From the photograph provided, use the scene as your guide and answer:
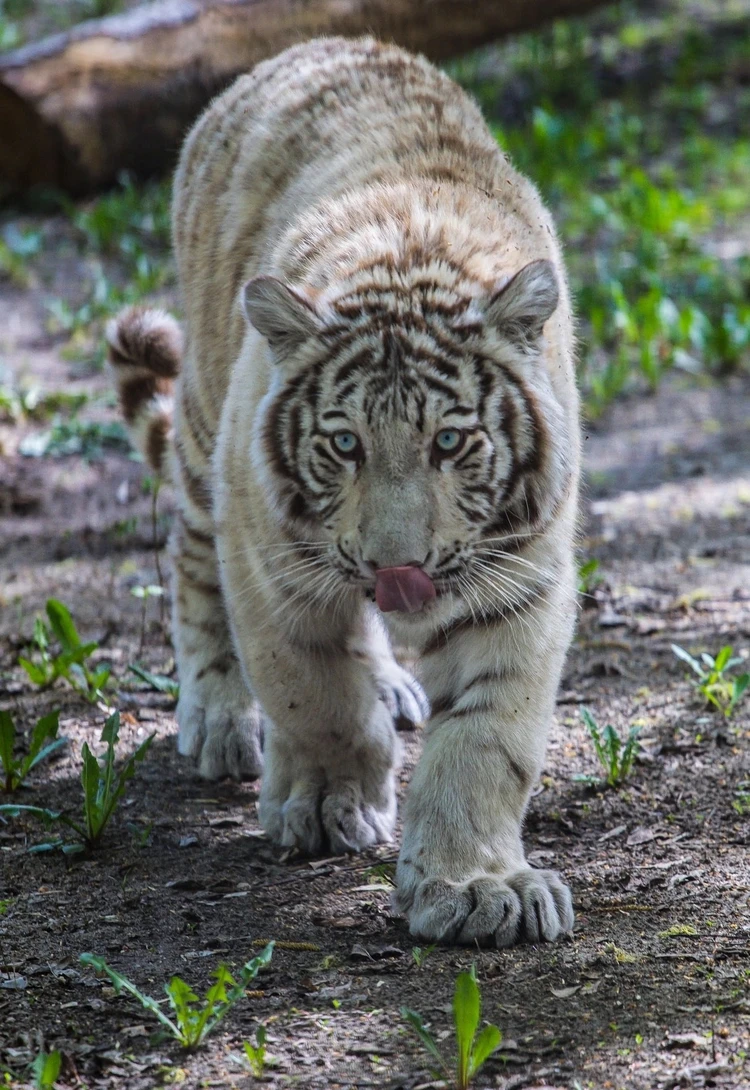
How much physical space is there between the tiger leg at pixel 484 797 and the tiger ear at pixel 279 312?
79 cm

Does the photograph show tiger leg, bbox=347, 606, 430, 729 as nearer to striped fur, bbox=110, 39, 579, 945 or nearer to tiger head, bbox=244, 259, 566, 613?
striped fur, bbox=110, 39, 579, 945

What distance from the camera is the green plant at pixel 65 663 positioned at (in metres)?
4.32

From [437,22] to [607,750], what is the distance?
6.83 m

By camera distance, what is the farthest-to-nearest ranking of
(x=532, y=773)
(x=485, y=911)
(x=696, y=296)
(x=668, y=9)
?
(x=668, y=9) < (x=696, y=296) < (x=532, y=773) < (x=485, y=911)

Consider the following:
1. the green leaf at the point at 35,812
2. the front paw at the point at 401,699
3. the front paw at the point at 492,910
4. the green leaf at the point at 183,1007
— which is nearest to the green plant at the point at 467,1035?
the green leaf at the point at 183,1007

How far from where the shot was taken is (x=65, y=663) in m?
4.34

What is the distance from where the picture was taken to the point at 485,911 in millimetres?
3029

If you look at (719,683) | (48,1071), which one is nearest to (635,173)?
(719,683)

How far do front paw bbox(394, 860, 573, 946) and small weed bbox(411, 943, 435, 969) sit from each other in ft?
0.15

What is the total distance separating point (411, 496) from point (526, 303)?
1.76 feet

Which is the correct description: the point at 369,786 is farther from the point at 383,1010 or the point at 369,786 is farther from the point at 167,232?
the point at 167,232

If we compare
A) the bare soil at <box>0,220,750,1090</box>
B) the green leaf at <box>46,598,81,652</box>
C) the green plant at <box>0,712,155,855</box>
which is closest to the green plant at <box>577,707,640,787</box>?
the bare soil at <box>0,220,750,1090</box>

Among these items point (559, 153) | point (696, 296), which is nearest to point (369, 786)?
point (696, 296)

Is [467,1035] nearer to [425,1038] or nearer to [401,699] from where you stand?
[425,1038]
